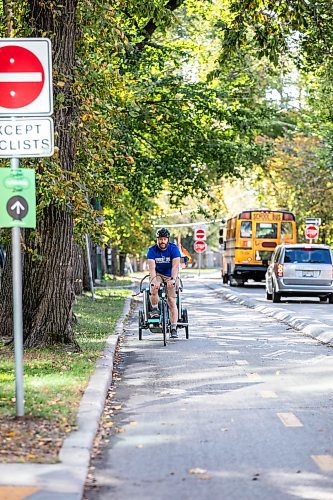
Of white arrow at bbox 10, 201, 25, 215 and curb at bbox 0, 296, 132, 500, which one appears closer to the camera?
curb at bbox 0, 296, 132, 500

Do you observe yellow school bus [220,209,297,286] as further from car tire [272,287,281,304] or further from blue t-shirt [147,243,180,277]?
blue t-shirt [147,243,180,277]

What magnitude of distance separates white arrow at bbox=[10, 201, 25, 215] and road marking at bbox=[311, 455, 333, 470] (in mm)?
3090

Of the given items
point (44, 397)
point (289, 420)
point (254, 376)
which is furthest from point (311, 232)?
point (289, 420)

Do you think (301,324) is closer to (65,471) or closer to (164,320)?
(164,320)

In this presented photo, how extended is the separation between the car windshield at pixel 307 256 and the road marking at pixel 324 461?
21.8 meters

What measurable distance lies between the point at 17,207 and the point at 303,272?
824 inches

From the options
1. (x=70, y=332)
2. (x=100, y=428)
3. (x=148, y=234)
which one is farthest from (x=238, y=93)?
(x=148, y=234)

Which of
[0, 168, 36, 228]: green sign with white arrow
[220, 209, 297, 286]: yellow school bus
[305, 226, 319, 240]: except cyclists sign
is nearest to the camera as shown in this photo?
[0, 168, 36, 228]: green sign with white arrow

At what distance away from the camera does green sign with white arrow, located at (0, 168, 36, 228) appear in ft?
27.8

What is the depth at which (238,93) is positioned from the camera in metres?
30.3

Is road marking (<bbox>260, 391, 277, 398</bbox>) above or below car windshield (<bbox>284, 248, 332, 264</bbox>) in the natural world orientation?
below

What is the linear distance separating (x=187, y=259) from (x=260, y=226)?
25722 mm

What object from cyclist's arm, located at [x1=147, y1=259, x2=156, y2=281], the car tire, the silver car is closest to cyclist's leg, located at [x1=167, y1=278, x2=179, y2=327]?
cyclist's arm, located at [x1=147, y1=259, x2=156, y2=281]

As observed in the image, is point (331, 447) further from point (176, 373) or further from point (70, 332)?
point (70, 332)
